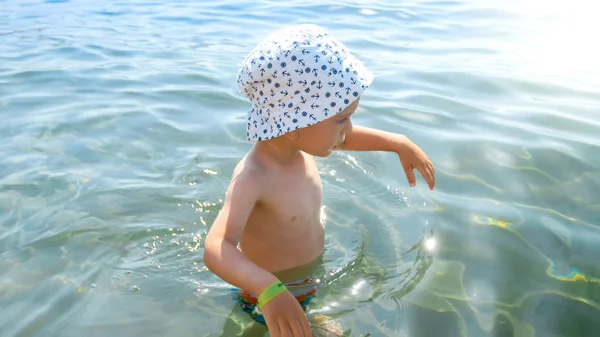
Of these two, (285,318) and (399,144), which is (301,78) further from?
(285,318)

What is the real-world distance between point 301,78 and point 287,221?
728mm

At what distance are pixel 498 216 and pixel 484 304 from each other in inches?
34.1

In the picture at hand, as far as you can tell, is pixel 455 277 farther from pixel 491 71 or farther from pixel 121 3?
pixel 121 3

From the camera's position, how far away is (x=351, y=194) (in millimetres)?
4129

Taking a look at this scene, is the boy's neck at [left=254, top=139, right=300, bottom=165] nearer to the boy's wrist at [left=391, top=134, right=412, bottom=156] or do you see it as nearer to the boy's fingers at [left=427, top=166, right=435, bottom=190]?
the boy's wrist at [left=391, top=134, right=412, bottom=156]

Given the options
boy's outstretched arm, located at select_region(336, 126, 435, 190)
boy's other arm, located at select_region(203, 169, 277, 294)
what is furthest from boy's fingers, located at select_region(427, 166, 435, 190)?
boy's other arm, located at select_region(203, 169, 277, 294)

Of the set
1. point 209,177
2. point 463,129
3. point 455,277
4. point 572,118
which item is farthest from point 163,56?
point 455,277

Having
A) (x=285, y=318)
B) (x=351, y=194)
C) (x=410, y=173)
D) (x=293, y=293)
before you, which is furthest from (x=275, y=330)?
(x=351, y=194)

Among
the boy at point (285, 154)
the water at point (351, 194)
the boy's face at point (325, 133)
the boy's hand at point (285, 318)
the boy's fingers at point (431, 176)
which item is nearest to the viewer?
the boy's hand at point (285, 318)

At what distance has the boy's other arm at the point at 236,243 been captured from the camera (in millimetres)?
2287

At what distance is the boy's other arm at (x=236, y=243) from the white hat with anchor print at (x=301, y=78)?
0.89 ft

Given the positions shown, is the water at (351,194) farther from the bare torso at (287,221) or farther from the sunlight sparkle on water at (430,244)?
the bare torso at (287,221)

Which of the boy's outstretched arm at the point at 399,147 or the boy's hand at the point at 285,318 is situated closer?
Result: the boy's hand at the point at 285,318

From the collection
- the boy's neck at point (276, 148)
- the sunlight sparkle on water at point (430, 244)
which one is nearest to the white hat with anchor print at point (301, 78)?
the boy's neck at point (276, 148)
